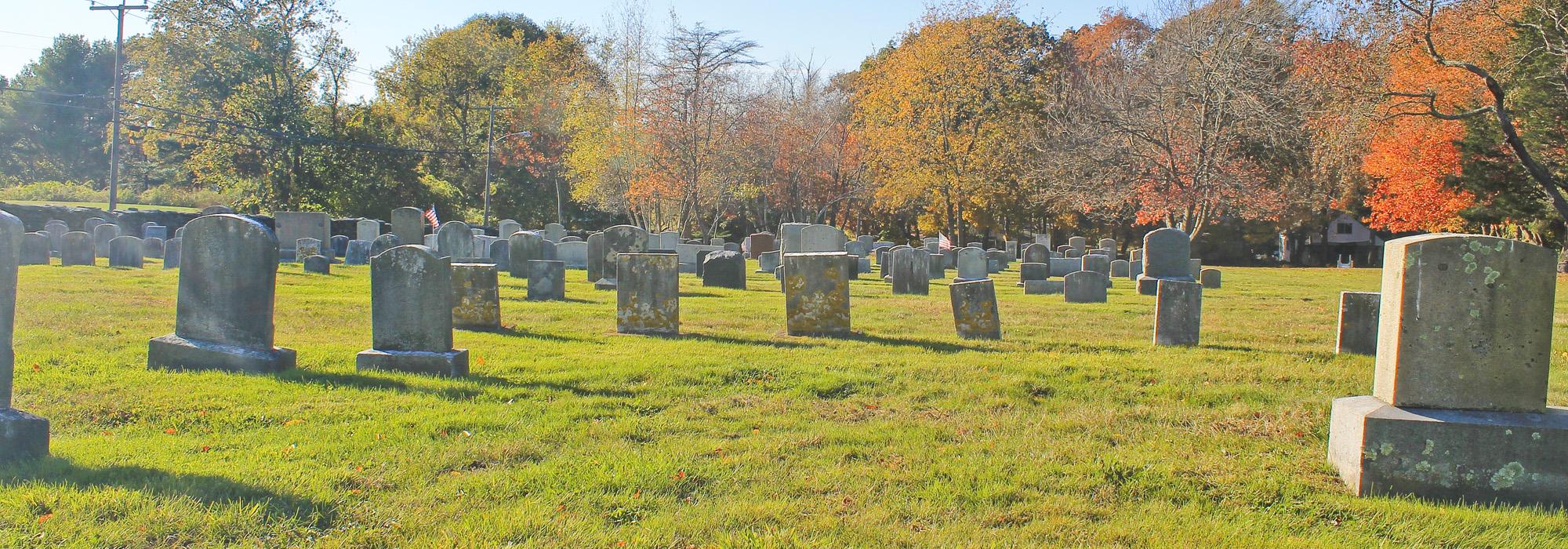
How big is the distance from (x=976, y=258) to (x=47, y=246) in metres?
18.3

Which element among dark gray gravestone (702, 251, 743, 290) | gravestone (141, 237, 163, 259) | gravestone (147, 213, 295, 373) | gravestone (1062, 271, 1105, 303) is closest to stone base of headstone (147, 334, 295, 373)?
gravestone (147, 213, 295, 373)

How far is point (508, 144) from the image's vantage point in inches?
1806

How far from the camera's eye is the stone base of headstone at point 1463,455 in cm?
444

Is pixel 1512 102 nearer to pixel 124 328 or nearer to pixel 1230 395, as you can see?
pixel 1230 395

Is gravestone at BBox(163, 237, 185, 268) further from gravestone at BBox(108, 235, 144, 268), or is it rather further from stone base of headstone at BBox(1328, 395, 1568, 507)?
stone base of headstone at BBox(1328, 395, 1568, 507)

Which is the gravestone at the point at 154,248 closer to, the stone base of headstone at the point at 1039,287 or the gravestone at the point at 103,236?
the gravestone at the point at 103,236

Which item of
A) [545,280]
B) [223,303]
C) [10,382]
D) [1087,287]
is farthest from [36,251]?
[1087,287]

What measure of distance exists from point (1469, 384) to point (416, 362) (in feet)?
21.9

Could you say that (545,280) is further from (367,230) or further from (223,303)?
(367,230)

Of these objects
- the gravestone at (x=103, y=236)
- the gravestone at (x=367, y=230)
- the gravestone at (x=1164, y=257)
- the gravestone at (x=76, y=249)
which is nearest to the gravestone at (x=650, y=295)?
the gravestone at (x=1164, y=257)

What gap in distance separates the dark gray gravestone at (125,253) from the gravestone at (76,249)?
341 millimetres

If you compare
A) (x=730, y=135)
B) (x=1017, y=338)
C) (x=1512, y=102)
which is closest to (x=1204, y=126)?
(x=1512, y=102)

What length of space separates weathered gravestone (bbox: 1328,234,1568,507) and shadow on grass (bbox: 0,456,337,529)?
15.9 ft

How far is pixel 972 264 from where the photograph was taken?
2055cm
